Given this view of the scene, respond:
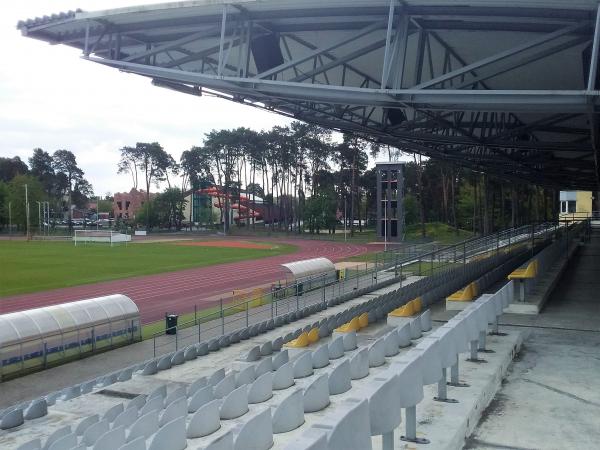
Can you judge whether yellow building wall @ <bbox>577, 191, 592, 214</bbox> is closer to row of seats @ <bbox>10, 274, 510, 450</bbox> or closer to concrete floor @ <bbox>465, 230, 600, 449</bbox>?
concrete floor @ <bbox>465, 230, 600, 449</bbox>

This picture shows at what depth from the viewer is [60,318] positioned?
60.6 feet

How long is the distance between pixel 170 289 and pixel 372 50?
980 inches

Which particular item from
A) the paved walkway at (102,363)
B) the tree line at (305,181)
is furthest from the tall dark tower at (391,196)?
the paved walkway at (102,363)

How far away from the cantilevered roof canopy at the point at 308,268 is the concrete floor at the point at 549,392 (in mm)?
18877

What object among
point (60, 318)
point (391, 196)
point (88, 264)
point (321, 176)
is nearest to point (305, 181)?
point (321, 176)

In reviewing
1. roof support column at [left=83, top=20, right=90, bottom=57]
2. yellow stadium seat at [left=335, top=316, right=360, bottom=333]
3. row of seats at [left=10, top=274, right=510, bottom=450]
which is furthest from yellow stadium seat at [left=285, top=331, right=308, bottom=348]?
roof support column at [left=83, top=20, right=90, bottom=57]

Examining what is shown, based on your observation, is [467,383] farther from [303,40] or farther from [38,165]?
[38,165]

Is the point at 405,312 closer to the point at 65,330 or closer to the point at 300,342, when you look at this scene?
the point at 300,342

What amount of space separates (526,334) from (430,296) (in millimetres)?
7496

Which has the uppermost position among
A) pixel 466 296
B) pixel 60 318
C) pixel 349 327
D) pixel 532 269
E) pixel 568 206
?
pixel 568 206

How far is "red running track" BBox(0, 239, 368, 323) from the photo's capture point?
96.2ft

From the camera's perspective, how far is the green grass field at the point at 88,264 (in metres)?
38.5

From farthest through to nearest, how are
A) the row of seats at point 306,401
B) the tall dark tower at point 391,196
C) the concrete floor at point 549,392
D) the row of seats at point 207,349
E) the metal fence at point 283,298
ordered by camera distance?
the tall dark tower at point 391,196, the metal fence at point 283,298, the row of seats at point 207,349, the concrete floor at point 549,392, the row of seats at point 306,401

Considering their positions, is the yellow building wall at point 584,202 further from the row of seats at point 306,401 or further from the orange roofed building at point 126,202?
the orange roofed building at point 126,202
